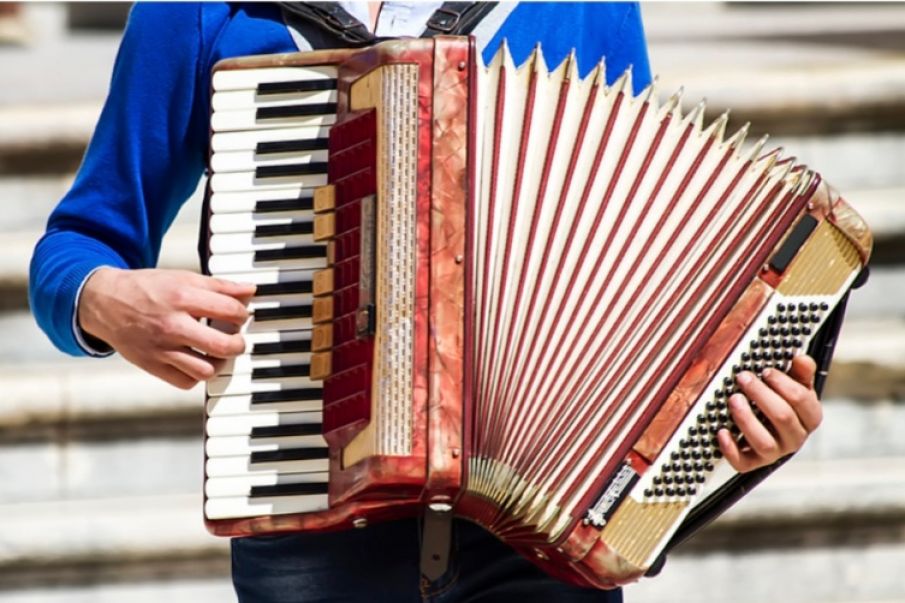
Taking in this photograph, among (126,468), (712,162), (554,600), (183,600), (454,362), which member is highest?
(712,162)

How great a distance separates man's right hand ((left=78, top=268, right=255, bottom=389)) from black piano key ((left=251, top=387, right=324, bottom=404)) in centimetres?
6

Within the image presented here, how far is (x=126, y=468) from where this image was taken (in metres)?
4.05

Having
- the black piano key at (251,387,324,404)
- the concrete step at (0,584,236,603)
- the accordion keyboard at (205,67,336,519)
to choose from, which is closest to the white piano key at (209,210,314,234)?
the accordion keyboard at (205,67,336,519)

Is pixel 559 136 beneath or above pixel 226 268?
above

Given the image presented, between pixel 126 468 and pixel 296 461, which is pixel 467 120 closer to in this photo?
pixel 296 461

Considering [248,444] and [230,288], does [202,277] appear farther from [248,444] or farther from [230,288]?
[248,444]

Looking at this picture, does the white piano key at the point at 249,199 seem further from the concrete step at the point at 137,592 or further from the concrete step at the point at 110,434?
the concrete step at the point at 137,592

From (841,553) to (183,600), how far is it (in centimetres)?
153

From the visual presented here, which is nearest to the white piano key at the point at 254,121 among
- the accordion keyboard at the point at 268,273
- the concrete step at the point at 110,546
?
the accordion keyboard at the point at 268,273

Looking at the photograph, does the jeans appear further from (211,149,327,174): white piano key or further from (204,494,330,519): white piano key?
(211,149,327,174): white piano key

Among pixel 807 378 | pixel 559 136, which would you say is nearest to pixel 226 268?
pixel 559 136

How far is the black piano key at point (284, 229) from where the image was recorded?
7.17 feet

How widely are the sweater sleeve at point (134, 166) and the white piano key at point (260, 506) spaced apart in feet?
1.19

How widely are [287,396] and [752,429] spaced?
595 mm
